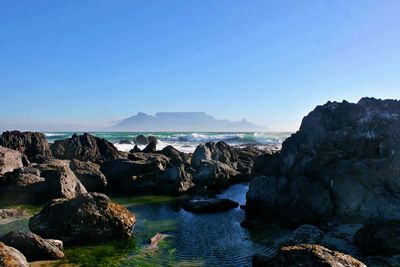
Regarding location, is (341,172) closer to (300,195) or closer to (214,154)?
(300,195)

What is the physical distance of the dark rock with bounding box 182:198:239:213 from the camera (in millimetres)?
27739

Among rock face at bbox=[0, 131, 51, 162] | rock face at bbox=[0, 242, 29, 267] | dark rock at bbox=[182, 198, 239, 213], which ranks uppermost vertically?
rock face at bbox=[0, 131, 51, 162]

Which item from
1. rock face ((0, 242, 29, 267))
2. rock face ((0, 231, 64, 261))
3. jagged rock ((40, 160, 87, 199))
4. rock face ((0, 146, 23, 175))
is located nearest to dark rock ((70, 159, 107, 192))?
rock face ((0, 146, 23, 175))

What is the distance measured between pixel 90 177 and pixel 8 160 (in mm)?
6818

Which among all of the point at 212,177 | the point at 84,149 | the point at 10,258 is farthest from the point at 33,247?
the point at 84,149

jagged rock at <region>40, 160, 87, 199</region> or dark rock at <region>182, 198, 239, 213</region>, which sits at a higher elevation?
jagged rock at <region>40, 160, 87, 199</region>

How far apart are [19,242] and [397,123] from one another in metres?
20.1

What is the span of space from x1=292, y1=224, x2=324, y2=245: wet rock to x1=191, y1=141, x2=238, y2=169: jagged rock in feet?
92.9

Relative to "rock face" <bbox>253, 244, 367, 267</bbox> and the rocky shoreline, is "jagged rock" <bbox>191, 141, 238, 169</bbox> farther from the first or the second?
"rock face" <bbox>253, 244, 367, 267</bbox>

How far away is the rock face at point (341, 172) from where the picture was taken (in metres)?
20.9

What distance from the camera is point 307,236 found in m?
18.7

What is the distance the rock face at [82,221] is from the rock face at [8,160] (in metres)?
15.0

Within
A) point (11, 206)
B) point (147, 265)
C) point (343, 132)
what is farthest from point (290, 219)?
point (11, 206)

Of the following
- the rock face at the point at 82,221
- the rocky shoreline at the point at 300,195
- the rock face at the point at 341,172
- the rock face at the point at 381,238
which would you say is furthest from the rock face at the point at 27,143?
the rock face at the point at 381,238
